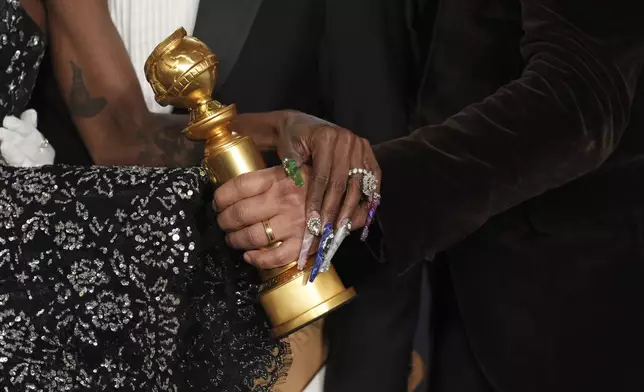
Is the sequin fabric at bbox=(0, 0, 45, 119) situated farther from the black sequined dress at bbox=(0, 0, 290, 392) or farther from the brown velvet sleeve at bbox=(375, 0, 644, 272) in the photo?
the brown velvet sleeve at bbox=(375, 0, 644, 272)

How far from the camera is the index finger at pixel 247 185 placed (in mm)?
547

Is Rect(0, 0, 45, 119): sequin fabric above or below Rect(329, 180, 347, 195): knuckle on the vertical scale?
above

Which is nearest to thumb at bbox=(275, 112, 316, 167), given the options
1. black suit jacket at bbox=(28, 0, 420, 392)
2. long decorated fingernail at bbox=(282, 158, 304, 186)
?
long decorated fingernail at bbox=(282, 158, 304, 186)

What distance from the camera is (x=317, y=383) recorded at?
0.78m

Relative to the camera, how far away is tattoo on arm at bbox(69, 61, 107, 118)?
33.6 inches

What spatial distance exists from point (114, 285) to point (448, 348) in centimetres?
42


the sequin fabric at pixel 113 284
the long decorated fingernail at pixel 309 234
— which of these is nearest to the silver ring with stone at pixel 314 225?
the long decorated fingernail at pixel 309 234

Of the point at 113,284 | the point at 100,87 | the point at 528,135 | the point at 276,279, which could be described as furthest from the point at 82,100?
the point at 528,135

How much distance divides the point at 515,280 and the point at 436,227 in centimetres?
17

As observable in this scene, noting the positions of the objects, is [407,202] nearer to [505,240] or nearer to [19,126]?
[505,240]

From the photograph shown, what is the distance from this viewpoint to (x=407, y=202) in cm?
62

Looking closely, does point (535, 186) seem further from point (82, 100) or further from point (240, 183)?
point (82, 100)

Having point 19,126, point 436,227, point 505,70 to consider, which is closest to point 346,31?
point 505,70

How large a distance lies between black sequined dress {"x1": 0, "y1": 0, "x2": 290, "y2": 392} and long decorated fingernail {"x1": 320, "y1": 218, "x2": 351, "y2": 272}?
128 millimetres
